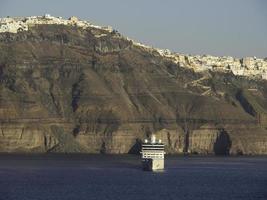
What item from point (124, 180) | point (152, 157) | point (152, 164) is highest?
point (152, 157)

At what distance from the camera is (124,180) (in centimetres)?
13525

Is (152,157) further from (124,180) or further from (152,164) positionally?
(124,180)

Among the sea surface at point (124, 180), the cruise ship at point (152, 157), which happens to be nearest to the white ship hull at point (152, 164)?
the cruise ship at point (152, 157)

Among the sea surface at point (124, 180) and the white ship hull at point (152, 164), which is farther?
the white ship hull at point (152, 164)

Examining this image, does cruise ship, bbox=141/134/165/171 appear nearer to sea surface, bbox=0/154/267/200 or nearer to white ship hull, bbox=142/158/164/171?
white ship hull, bbox=142/158/164/171

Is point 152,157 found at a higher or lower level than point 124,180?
higher

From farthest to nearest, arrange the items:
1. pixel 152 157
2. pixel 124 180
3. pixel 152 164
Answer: pixel 152 157, pixel 152 164, pixel 124 180

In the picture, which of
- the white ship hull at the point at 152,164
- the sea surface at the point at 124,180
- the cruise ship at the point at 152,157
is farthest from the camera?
the cruise ship at the point at 152,157

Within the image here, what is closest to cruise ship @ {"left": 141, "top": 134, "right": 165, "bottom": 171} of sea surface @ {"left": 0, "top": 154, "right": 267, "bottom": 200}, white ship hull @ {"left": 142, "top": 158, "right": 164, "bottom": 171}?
white ship hull @ {"left": 142, "top": 158, "right": 164, "bottom": 171}

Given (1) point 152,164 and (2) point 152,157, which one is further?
(2) point 152,157

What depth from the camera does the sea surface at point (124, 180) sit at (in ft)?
374

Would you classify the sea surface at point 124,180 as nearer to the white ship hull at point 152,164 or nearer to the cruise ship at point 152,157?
the white ship hull at point 152,164

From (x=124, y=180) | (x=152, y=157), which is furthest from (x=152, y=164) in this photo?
(x=124, y=180)

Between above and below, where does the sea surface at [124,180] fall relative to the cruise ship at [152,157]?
below
